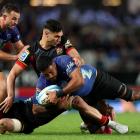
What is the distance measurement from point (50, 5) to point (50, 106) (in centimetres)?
1118

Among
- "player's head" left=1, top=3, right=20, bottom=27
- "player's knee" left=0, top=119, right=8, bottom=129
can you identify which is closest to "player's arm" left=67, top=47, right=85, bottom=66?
"player's head" left=1, top=3, right=20, bottom=27

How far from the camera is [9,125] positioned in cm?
1045

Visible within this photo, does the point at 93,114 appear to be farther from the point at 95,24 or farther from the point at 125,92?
the point at 95,24

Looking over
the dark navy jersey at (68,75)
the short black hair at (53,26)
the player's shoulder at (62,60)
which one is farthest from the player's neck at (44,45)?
the player's shoulder at (62,60)

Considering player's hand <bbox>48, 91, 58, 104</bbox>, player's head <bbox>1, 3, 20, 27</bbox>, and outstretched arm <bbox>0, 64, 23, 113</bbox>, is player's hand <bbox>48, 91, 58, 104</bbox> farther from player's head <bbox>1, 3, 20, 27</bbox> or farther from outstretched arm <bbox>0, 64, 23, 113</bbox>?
player's head <bbox>1, 3, 20, 27</bbox>

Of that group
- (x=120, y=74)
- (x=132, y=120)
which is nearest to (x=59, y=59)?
(x=132, y=120)

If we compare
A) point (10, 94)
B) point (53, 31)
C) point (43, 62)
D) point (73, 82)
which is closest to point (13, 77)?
point (10, 94)

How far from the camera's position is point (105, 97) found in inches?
439

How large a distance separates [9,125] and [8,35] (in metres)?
1.92

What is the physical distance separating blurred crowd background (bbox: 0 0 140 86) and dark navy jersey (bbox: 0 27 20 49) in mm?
8688

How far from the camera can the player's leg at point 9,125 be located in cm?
1043

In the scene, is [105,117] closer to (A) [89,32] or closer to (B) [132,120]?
(B) [132,120]

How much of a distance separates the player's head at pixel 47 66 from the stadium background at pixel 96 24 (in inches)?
411
